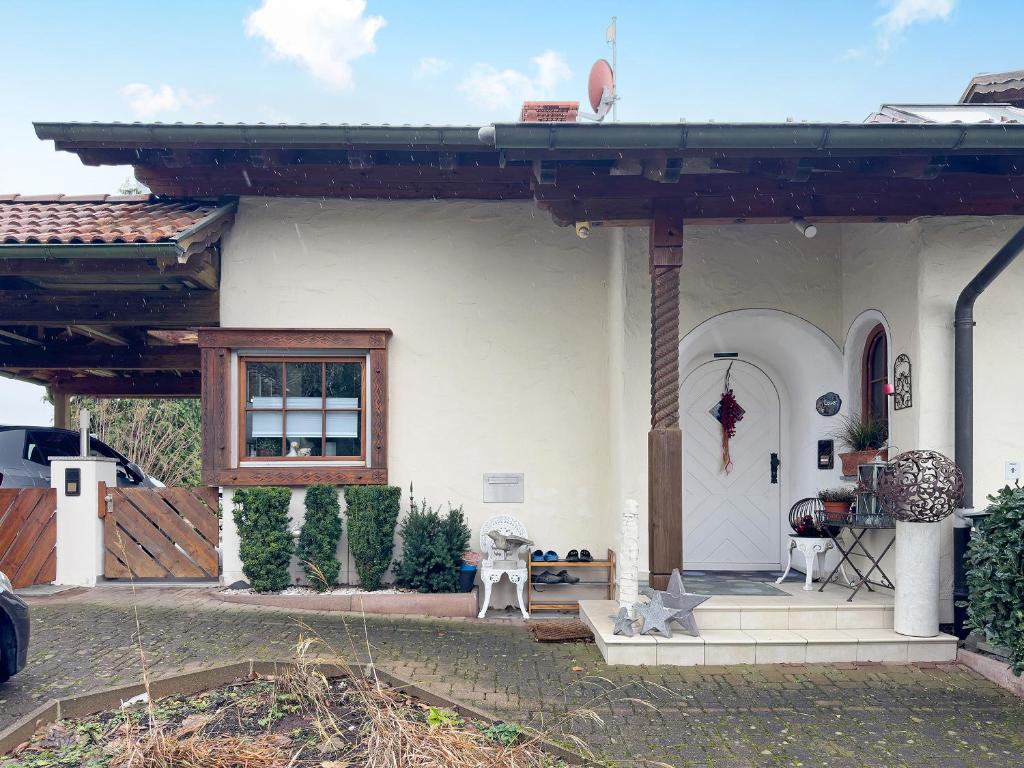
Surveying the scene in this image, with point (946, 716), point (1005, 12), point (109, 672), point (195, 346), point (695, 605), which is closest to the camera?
point (946, 716)

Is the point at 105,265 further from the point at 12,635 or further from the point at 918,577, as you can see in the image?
the point at 918,577

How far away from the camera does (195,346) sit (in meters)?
11.5

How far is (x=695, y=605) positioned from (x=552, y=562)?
176cm

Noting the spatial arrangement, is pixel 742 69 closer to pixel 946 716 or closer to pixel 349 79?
pixel 946 716

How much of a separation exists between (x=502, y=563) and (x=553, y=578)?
51 centimetres

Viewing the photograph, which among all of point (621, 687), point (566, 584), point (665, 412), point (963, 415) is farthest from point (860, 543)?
point (621, 687)

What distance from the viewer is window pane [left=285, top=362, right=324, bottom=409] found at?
813 cm

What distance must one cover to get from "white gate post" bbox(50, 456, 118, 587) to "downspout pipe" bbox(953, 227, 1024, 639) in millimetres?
7322

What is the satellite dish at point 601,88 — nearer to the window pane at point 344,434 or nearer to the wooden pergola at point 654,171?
the wooden pergola at point 654,171

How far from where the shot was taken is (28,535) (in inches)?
315

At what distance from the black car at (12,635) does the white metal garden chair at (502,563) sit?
355 cm

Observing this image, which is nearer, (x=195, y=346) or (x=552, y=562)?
(x=552, y=562)

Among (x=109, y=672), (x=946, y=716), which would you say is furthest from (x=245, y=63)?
(x=946, y=716)

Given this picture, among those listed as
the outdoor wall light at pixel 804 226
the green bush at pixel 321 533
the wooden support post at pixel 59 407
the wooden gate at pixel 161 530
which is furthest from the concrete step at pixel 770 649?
the wooden support post at pixel 59 407
